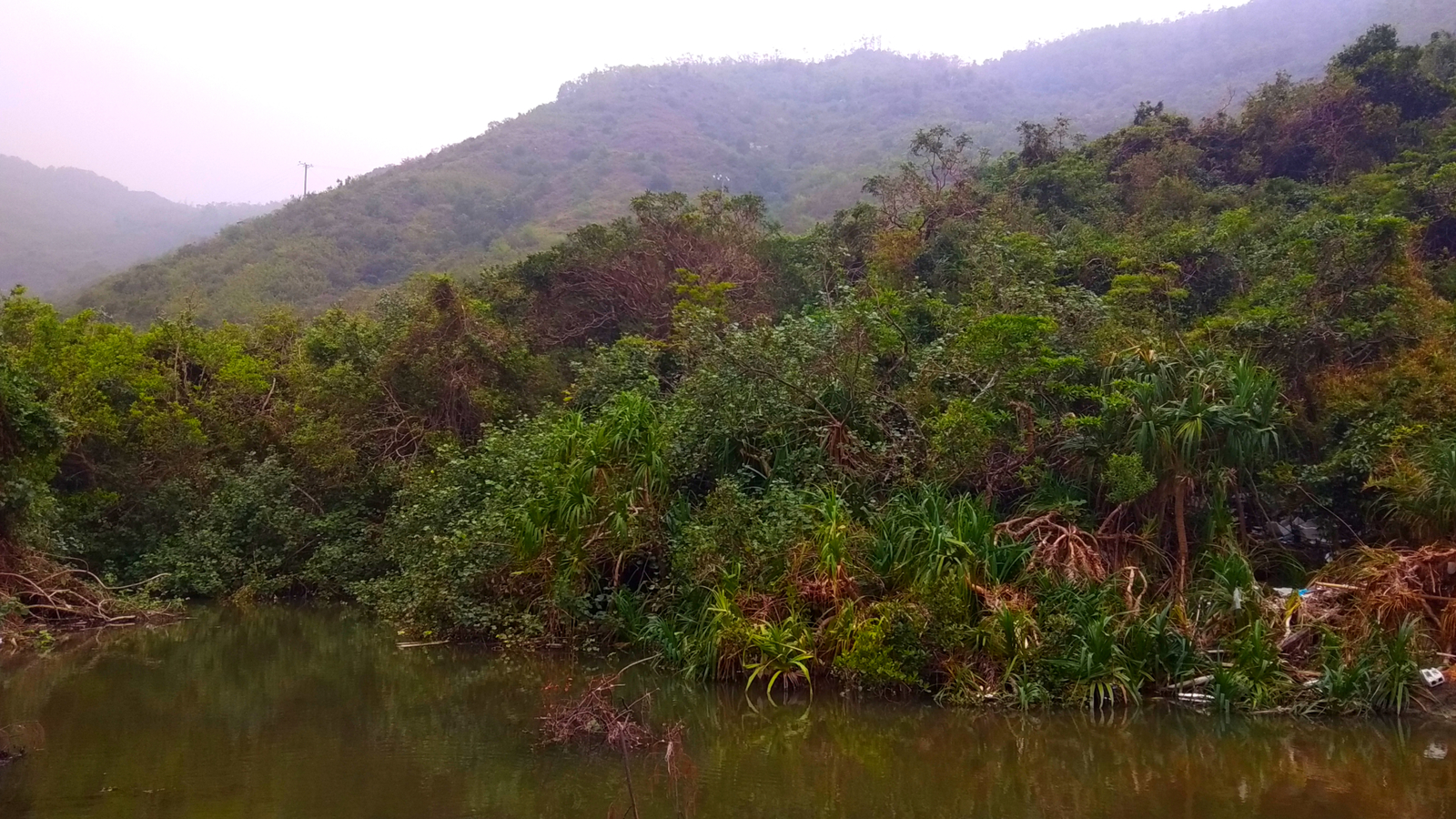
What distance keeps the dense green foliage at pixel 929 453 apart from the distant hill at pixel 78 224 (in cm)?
3567

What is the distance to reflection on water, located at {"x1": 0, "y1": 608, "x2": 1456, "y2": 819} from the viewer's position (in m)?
5.77

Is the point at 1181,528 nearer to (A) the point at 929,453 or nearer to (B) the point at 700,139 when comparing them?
(A) the point at 929,453

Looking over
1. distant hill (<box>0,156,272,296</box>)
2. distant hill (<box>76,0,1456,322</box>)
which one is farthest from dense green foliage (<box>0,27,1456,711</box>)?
distant hill (<box>0,156,272,296</box>)

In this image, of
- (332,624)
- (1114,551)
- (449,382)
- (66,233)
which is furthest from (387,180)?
(1114,551)

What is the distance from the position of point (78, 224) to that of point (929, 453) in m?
71.1

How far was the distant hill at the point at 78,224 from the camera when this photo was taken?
51.2m

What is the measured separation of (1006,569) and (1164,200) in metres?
12.2

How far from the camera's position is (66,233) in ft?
195

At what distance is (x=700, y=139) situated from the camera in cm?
5694

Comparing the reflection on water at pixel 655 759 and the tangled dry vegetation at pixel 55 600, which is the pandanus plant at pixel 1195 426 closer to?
the reflection on water at pixel 655 759

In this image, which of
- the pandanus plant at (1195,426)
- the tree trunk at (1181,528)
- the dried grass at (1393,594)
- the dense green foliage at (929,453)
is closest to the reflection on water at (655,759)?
the dense green foliage at (929,453)

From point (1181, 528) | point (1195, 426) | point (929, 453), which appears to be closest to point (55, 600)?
point (929, 453)

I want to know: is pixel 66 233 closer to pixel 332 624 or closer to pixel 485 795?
pixel 332 624

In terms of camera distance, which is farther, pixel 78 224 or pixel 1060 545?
pixel 78 224
